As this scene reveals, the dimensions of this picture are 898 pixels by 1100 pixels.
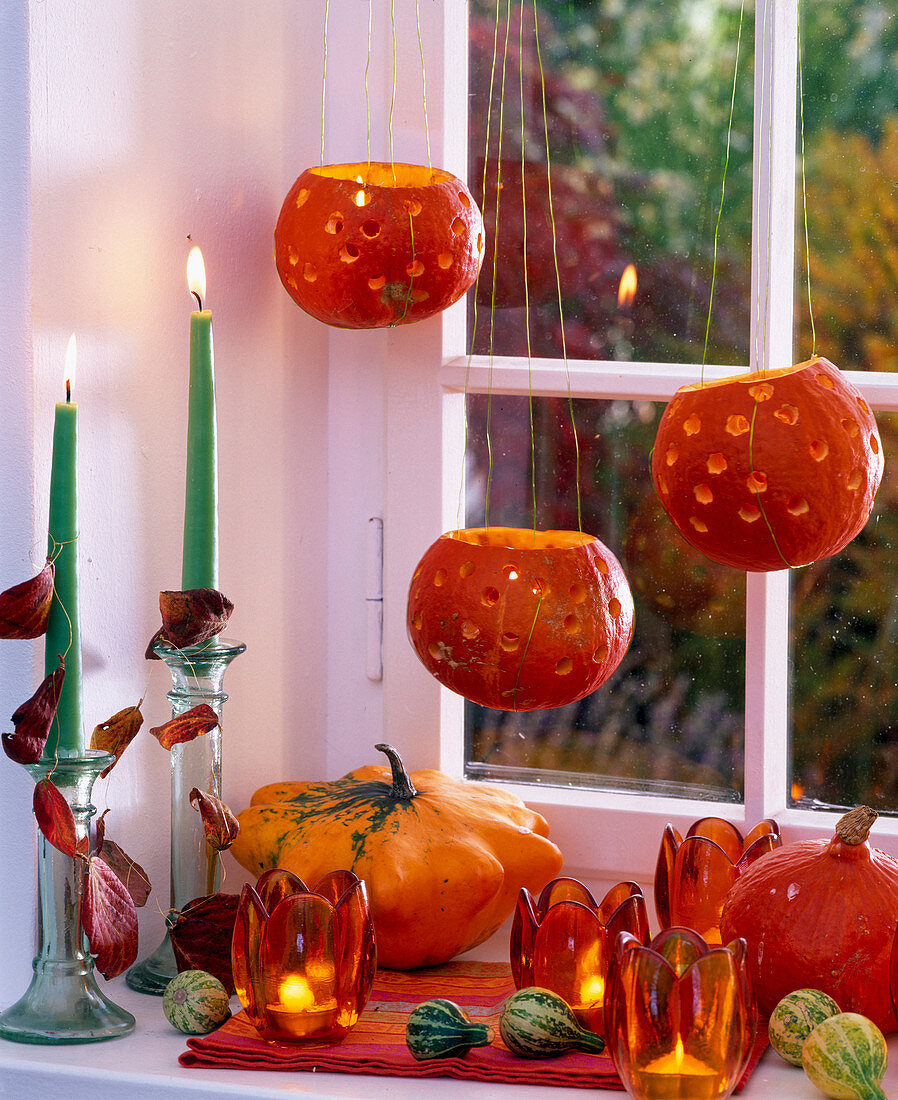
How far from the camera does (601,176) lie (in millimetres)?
1101

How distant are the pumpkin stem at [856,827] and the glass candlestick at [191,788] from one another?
413mm

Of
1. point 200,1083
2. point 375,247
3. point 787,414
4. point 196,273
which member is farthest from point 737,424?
point 200,1083

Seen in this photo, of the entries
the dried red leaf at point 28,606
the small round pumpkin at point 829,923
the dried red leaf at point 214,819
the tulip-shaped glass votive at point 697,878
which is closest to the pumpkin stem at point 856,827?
the small round pumpkin at point 829,923

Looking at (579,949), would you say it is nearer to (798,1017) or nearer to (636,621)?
(798,1017)

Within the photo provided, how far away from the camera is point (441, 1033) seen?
30.3 inches

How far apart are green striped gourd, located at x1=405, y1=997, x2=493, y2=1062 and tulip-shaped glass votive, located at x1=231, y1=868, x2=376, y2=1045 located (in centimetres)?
4

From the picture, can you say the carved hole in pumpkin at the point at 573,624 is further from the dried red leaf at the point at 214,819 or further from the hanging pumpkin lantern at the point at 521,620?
the dried red leaf at the point at 214,819

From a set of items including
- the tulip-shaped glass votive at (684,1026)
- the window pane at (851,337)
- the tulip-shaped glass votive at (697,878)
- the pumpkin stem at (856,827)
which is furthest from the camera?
the window pane at (851,337)

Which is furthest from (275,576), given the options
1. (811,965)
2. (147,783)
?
(811,965)

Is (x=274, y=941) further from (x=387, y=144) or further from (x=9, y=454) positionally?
(x=387, y=144)

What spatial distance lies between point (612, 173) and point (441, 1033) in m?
0.70

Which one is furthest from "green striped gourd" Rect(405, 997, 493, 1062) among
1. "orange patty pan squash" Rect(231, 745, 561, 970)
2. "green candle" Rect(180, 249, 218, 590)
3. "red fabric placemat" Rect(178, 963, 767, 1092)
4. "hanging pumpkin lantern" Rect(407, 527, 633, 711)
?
"green candle" Rect(180, 249, 218, 590)

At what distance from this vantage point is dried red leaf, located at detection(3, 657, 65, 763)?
734 mm

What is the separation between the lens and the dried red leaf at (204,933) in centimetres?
85
